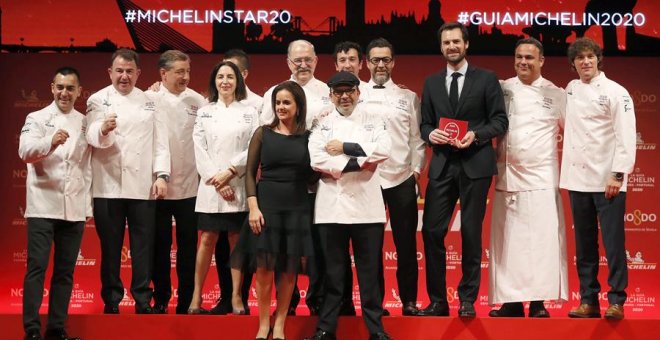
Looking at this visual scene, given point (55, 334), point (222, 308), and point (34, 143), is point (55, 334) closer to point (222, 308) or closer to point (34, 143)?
point (222, 308)

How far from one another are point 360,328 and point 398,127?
4.20 feet

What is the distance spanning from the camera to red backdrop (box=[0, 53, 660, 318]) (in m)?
7.52

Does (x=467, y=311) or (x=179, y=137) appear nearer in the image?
(x=467, y=311)

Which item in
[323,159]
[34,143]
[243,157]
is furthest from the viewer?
[243,157]

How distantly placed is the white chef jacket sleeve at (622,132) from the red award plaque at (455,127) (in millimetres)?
932

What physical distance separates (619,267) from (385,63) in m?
1.91

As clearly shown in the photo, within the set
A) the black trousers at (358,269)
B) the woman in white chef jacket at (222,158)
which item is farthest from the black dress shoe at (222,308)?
the black trousers at (358,269)

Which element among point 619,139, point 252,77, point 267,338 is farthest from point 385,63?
point 252,77

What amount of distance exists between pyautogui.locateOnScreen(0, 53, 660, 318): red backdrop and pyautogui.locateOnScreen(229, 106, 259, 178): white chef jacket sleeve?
2404mm

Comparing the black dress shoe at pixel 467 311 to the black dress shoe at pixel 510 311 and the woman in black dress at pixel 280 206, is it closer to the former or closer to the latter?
the black dress shoe at pixel 510 311

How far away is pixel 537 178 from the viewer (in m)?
5.28

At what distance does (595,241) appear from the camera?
5262mm

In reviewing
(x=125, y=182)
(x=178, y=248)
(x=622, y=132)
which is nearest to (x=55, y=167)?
(x=125, y=182)

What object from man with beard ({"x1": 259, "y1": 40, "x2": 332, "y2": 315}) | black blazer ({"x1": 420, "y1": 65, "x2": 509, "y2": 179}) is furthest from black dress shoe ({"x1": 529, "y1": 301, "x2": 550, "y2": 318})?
man with beard ({"x1": 259, "y1": 40, "x2": 332, "y2": 315})
